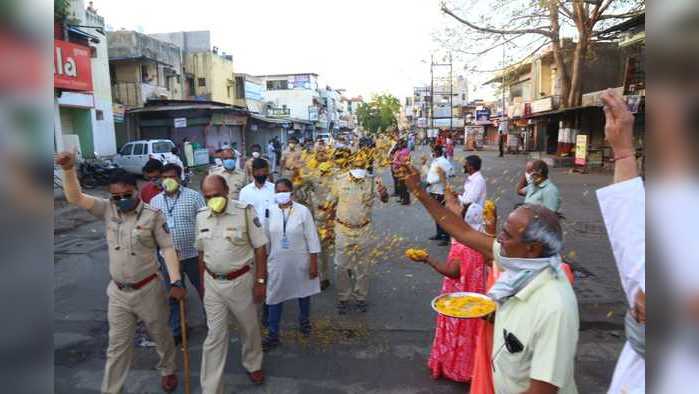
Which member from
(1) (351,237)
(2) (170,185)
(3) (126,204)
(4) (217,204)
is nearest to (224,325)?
(4) (217,204)

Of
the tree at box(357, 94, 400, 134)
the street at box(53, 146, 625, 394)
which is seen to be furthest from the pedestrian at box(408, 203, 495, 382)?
the tree at box(357, 94, 400, 134)

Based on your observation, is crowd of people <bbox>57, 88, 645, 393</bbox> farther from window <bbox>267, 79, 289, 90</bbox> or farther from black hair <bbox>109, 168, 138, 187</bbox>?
window <bbox>267, 79, 289, 90</bbox>

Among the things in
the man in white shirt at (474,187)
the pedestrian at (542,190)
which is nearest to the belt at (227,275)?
the man in white shirt at (474,187)

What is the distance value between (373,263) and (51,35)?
7.19 metres

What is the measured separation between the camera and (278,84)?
71.3m

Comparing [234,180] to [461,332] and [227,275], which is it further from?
[461,332]

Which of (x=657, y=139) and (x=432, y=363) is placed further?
(x=432, y=363)

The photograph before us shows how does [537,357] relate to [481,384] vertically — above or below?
above

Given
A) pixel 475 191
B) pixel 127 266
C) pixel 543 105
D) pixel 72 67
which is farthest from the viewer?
pixel 543 105

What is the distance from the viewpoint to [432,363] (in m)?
4.29

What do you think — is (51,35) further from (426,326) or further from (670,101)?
(426,326)

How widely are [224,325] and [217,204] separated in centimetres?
100

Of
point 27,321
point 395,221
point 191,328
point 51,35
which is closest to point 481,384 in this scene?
point 27,321

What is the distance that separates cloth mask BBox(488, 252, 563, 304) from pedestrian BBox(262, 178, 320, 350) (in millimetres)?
3005
